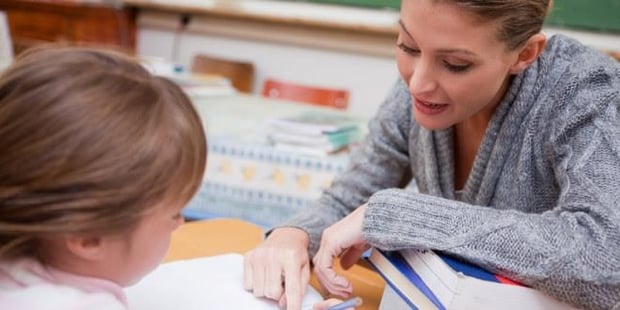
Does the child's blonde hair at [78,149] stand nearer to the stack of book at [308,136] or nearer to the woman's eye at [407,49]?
the woman's eye at [407,49]

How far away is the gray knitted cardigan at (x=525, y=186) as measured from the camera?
0.68 metres

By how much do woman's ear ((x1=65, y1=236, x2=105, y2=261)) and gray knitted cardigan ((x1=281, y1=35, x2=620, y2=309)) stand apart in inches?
12.6

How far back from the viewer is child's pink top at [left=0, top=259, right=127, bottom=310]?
1.83 ft

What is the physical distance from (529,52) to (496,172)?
184mm

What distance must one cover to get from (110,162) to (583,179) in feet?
1.78

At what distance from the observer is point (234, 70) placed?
11.3 ft

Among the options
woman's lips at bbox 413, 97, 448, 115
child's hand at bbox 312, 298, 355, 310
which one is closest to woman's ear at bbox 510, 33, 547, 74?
woman's lips at bbox 413, 97, 448, 115

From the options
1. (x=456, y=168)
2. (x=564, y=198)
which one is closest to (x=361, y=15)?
(x=456, y=168)

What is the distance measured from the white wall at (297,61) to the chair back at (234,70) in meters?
0.07

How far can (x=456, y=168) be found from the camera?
1.07m

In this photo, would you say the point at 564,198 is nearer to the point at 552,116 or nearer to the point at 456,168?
the point at 552,116

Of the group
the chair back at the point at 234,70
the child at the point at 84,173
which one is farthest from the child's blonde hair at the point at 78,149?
the chair back at the point at 234,70

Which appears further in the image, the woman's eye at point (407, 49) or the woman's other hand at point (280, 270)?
the woman's eye at point (407, 49)

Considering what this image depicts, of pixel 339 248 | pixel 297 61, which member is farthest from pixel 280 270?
pixel 297 61
